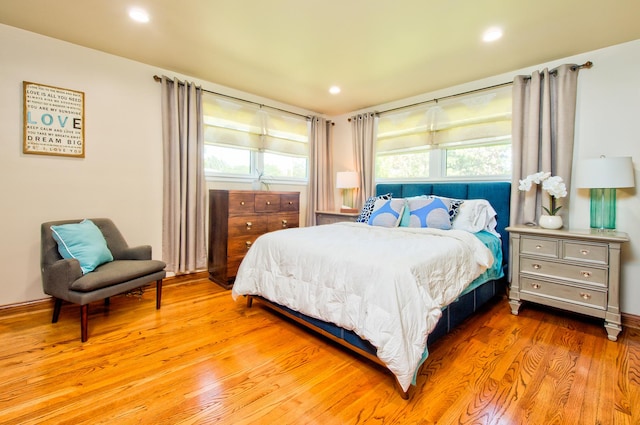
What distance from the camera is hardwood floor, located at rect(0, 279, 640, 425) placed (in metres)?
1.43

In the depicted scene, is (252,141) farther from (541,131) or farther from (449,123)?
(541,131)

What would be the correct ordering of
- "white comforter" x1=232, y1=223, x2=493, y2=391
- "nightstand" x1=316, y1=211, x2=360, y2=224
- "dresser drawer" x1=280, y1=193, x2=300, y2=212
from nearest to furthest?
"white comforter" x1=232, y1=223, x2=493, y2=391 → "dresser drawer" x1=280, y1=193, x2=300, y2=212 → "nightstand" x1=316, y1=211, x2=360, y2=224

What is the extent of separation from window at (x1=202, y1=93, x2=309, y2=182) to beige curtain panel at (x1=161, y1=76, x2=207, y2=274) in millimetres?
201

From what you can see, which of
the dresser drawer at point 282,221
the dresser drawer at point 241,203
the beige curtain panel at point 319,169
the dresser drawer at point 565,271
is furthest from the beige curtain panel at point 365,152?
the dresser drawer at point 565,271

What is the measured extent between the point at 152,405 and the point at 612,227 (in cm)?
358

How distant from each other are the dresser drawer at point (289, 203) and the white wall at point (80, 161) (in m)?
1.41

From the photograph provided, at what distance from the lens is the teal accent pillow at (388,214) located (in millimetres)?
3084

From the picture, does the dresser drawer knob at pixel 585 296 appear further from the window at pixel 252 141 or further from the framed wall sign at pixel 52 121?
the framed wall sign at pixel 52 121

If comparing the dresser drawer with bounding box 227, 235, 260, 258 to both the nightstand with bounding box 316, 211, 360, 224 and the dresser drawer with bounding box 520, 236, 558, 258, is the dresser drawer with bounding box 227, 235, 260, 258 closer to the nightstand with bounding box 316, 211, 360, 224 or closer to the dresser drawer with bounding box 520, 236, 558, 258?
the nightstand with bounding box 316, 211, 360, 224

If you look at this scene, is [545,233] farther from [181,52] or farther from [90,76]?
[90,76]

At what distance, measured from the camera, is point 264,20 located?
2.28 metres

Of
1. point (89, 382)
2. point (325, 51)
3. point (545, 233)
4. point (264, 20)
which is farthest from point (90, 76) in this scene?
point (545, 233)

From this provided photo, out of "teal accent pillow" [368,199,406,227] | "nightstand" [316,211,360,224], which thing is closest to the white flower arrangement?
"teal accent pillow" [368,199,406,227]

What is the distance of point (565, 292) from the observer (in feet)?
7.79
